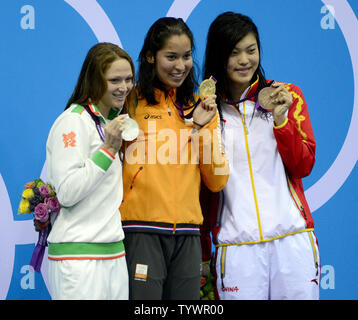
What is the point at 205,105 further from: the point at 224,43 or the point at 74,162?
the point at 74,162

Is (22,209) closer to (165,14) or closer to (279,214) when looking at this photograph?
(279,214)

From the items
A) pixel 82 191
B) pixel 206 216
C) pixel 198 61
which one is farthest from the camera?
pixel 198 61

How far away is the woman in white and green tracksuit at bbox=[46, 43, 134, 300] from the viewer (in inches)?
79.4

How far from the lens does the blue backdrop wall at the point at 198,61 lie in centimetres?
298

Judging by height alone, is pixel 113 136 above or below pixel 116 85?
below

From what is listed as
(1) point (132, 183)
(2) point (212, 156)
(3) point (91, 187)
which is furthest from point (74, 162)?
(2) point (212, 156)

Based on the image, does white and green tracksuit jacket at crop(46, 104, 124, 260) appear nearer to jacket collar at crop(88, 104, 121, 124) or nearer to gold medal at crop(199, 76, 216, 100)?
jacket collar at crop(88, 104, 121, 124)

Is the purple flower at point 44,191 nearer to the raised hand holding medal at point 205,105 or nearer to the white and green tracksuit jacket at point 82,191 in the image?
the white and green tracksuit jacket at point 82,191

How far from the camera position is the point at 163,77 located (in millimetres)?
2406

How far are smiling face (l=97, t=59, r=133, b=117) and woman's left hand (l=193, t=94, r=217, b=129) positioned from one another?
327mm

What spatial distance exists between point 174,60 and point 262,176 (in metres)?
0.62

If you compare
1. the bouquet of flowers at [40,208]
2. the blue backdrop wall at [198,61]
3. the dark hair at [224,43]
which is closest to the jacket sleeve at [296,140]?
the dark hair at [224,43]

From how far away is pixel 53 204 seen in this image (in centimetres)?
215

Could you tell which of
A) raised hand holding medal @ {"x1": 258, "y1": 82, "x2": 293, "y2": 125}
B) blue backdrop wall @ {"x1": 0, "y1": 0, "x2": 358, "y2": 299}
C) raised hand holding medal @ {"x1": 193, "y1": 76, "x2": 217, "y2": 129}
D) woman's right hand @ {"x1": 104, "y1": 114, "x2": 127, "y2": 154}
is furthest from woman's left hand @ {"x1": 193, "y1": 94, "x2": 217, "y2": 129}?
blue backdrop wall @ {"x1": 0, "y1": 0, "x2": 358, "y2": 299}
